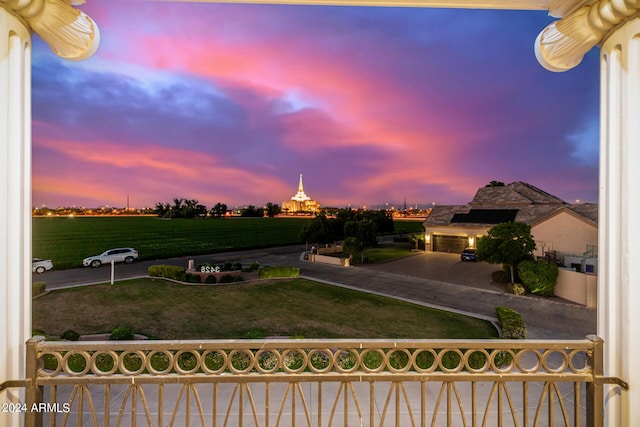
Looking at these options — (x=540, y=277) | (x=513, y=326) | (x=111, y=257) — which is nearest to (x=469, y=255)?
(x=540, y=277)

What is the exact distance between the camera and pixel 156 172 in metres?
37.9

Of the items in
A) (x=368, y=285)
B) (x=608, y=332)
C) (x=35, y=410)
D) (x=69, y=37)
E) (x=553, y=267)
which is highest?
(x=69, y=37)

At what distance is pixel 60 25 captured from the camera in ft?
4.76

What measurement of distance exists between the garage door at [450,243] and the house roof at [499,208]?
909 mm

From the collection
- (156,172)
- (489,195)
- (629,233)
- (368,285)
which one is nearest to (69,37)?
(629,233)

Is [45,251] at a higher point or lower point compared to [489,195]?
lower

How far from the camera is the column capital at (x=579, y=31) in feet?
4.32

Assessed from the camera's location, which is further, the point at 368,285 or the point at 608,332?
the point at 368,285

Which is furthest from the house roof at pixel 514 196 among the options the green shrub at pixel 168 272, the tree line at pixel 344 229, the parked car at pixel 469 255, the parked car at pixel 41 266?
the parked car at pixel 41 266

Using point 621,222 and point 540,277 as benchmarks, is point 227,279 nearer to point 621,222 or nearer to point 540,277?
point 540,277

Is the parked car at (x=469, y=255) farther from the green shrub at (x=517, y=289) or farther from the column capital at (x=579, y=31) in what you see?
the column capital at (x=579, y=31)

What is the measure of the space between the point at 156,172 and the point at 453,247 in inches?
1455

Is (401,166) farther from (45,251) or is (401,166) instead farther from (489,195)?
(45,251)

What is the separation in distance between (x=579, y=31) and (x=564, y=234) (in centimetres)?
1488
